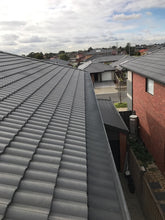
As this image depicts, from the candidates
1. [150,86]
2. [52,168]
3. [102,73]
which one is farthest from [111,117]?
[102,73]

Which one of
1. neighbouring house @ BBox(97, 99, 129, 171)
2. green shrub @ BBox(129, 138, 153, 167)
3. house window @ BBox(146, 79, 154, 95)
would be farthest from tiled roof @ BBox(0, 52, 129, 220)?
house window @ BBox(146, 79, 154, 95)

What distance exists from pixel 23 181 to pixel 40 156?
0.62m

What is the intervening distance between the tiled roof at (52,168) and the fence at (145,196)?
132 inches

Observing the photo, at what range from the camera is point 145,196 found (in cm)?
688

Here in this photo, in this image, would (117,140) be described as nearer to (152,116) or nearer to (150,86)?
(152,116)

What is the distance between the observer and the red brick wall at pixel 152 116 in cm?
902

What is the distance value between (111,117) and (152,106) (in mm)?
2561

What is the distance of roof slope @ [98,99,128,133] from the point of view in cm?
851

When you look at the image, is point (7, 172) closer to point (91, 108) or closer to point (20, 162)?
point (20, 162)

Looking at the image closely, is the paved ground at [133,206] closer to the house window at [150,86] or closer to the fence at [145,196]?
the fence at [145,196]

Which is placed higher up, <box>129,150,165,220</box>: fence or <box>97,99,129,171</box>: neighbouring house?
<box>97,99,129,171</box>: neighbouring house

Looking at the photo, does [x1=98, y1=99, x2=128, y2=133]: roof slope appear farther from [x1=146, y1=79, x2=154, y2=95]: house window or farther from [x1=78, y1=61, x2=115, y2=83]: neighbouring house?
[x1=78, y1=61, x2=115, y2=83]: neighbouring house

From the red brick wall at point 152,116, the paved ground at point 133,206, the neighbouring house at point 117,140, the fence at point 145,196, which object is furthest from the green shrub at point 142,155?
the paved ground at point 133,206

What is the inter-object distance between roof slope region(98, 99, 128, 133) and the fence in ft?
6.01
